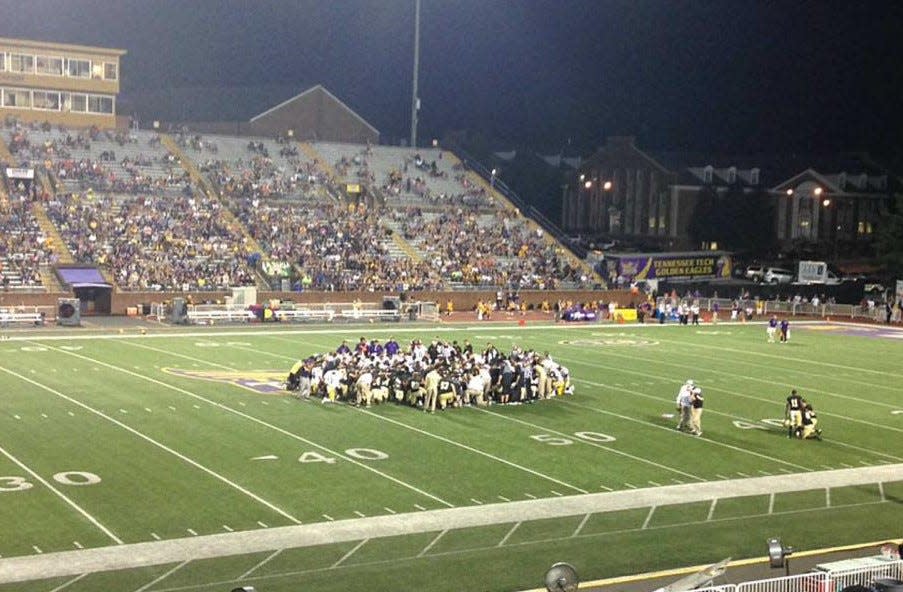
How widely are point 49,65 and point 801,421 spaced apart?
5182 centimetres

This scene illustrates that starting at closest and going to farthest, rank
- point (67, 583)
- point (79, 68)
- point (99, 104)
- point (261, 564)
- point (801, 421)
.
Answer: point (67, 583), point (261, 564), point (801, 421), point (79, 68), point (99, 104)

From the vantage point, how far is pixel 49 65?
211 feet

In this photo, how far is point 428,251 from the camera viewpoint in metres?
58.7

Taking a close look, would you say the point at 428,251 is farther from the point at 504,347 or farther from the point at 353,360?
the point at 353,360

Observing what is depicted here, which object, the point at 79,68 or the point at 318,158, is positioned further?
the point at 318,158

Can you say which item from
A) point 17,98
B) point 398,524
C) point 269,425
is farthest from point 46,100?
point 398,524

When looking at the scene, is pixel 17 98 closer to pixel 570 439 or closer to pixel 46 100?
pixel 46 100

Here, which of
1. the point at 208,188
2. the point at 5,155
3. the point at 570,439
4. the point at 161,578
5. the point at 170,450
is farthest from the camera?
the point at 208,188

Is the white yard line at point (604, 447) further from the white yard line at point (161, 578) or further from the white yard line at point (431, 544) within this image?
the white yard line at point (161, 578)

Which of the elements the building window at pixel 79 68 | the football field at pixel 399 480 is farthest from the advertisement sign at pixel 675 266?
the football field at pixel 399 480

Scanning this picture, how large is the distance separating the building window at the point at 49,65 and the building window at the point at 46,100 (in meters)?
1.05

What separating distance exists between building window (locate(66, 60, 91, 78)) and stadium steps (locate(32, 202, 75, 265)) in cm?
1522

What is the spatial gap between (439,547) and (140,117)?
252ft

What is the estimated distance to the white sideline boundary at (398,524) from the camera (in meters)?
13.7
